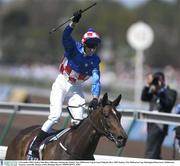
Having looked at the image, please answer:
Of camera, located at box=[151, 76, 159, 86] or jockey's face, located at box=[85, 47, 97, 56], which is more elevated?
jockey's face, located at box=[85, 47, 97, 56]

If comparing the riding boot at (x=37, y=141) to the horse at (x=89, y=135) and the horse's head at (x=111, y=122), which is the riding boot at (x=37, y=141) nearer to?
the horse at (x=89, y=135)

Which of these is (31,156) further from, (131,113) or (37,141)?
(131,113)

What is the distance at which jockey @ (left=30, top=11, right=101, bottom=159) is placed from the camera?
955 cm

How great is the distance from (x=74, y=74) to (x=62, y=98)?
36cm

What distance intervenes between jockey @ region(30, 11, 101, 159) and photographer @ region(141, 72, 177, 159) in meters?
2.69

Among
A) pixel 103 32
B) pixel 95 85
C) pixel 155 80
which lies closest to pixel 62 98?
pixel 95 85

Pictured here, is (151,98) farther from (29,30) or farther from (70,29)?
(29,30)

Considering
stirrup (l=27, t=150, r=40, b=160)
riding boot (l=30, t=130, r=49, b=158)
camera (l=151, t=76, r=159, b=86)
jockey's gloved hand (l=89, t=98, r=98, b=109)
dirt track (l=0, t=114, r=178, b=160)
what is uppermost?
camera (l=151, t=76, r=159, b=86)

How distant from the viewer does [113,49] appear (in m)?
95.0

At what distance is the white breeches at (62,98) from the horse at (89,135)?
1.25ft

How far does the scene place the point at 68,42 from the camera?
9.61m

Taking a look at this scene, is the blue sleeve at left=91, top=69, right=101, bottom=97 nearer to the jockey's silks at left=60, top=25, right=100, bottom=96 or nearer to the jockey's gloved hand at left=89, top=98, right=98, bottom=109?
the jockey's silks at left=60, top=25, right=100, bottom=96

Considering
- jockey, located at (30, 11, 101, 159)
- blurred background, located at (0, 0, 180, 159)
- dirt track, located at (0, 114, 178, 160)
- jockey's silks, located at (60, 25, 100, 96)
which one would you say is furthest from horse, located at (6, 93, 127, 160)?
blurred background, located at (0, 0, 180, 159)

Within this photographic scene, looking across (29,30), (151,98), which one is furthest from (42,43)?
(151,98)
